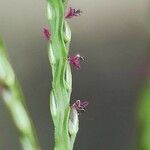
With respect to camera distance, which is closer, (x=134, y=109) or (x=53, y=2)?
(x=53, y=2)

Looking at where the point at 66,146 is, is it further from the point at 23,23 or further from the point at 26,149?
the point at 23,23

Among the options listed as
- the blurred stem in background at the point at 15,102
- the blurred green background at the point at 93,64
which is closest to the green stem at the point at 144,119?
the blurred green background at the point at 93,64

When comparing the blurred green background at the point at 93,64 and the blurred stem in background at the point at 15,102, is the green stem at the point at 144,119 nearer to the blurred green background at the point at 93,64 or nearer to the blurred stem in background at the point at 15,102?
the blurred green background at the point at 93,64

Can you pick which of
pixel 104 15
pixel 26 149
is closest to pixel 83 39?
pixel 104 15

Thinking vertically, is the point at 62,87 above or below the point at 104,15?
below

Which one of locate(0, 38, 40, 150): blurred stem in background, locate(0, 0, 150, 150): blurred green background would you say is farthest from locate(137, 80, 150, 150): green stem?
locate(0, 38, 40, 150): blurred stem in background
